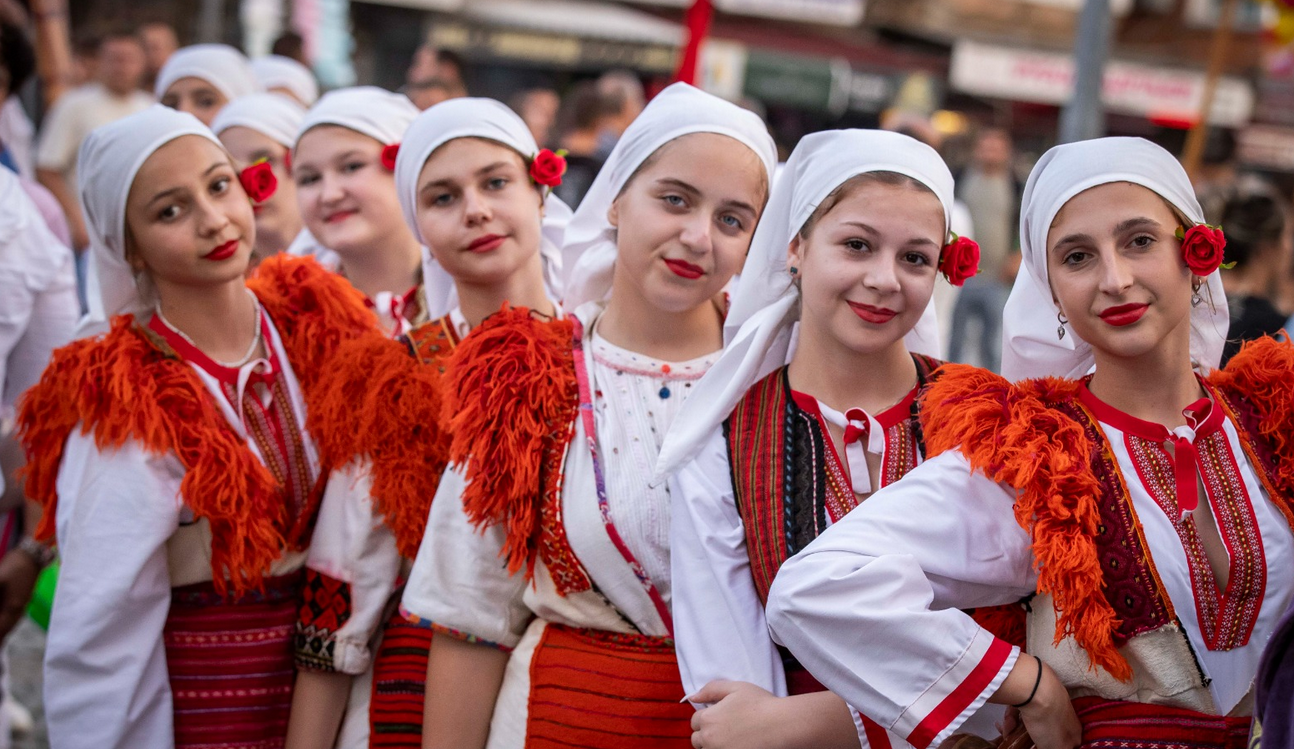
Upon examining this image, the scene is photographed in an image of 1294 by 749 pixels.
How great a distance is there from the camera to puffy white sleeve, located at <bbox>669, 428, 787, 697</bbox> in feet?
7.45

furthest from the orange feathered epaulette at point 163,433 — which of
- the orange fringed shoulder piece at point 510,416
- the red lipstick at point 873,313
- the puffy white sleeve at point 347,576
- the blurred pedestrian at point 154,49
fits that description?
the blurred pedestrian at point 154,49

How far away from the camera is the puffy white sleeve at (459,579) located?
2.59 m

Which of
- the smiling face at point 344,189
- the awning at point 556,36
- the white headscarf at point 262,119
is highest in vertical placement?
the awning at point 556,36

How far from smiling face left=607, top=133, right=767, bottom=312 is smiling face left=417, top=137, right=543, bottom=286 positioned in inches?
19.9

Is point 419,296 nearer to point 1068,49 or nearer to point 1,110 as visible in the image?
point 1,110

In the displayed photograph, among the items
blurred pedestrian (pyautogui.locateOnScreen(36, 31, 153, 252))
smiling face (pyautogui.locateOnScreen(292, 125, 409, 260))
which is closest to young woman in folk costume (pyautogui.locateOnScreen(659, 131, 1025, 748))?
smiling face (pyautogui.locateOnScreen(292, 125, 409, 260))

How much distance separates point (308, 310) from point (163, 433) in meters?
0.60

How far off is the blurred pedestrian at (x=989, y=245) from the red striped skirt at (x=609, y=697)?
19.5 feet

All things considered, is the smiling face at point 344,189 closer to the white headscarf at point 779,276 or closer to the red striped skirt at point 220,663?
the red striped skirt at point 220,663

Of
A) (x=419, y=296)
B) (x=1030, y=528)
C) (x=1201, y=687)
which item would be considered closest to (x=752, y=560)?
(x=1030, y=528)

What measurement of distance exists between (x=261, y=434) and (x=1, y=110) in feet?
8.89

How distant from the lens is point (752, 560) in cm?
230

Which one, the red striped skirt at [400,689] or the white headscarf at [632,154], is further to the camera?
the red striped skirt at [400,689]

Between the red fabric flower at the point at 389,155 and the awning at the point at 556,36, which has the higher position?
the awning at the point at 556,36
